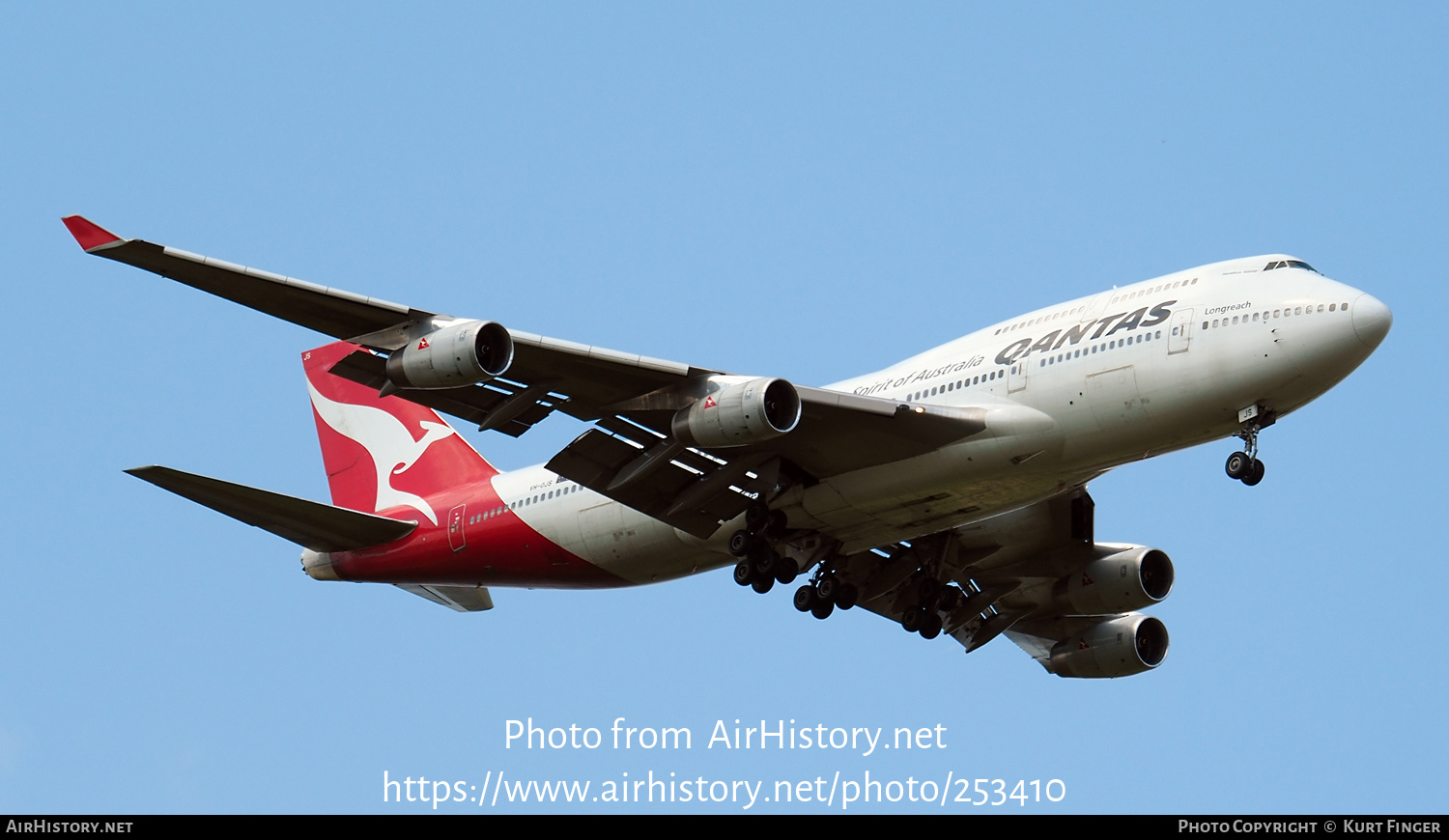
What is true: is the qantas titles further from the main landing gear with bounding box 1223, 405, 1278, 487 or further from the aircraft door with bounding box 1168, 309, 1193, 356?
the main landing gear with bounding box 1223, 405, 1278, 487

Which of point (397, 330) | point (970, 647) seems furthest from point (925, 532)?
point (397, 330)

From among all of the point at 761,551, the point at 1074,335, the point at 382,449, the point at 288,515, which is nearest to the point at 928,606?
the point at 761,551

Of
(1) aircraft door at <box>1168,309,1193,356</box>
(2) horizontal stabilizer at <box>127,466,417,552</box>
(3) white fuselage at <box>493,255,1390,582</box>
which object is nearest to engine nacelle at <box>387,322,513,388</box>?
(2) horizontal stabilizer at <box>127,466,417,552</box>

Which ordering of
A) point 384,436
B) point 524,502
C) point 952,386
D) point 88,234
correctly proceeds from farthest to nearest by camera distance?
point 384,436, point 524,502, point 952,386, point 88,234

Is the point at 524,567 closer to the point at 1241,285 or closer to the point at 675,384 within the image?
the point at 675,384

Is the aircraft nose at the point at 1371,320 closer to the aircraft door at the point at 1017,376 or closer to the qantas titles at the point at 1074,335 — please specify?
the qantas titles at the point at 1074,335

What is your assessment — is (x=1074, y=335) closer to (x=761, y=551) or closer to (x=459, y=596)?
(x=761, y=551)

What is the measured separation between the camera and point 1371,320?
1139 inches

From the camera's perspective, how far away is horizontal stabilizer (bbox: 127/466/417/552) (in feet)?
108

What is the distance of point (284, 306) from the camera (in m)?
29.0

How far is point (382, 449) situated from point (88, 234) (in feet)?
50.3

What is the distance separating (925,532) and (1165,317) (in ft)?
21.9

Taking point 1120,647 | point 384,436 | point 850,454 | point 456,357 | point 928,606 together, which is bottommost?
point 928,606

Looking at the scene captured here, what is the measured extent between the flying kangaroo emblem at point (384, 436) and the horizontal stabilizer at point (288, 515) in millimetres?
1286
